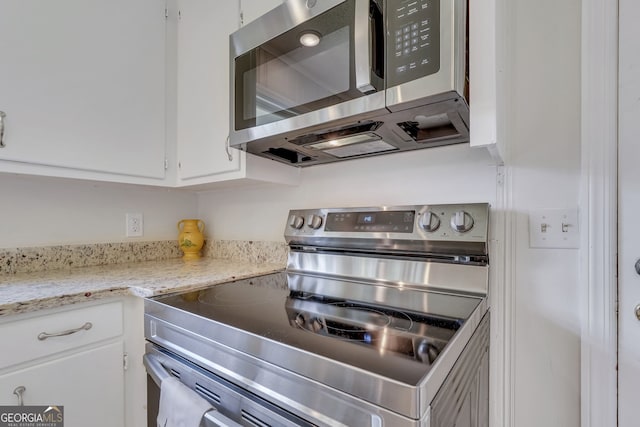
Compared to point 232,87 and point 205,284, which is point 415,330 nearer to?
point 205,284

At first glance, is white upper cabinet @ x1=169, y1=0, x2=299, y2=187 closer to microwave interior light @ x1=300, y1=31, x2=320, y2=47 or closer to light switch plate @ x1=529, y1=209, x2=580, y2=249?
microwave interior light @ x1=300, y1=31, x2=320, y2=47

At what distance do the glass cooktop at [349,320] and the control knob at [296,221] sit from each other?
28cm

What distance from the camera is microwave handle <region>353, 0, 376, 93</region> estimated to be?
767mm

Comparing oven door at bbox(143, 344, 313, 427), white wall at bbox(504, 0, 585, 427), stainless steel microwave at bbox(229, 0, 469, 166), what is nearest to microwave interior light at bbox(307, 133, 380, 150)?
stainless steel microwave at bbox(229, 0, 469, 166)

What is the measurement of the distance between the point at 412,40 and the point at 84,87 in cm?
132

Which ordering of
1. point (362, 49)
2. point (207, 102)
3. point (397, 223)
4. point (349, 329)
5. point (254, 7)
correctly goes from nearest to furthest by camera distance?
point (349, 329) < point (362, 49) < point (397, 223) < point (254, 7) < point (207, 102)

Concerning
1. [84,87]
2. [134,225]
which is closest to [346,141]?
[84,87]

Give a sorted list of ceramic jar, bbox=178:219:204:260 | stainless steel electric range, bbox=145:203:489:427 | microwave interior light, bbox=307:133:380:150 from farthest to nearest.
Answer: ceramic jar, bbox=178:219:204:260 < microwave interior light, bbox=307:133:380:150 < stainless steel electric range, bbox=145:203:489:427

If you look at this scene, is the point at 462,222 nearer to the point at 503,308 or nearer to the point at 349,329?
the point at 503,308

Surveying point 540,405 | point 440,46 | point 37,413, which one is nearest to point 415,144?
point 440,46

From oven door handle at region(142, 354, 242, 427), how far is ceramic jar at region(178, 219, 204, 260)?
0.88m

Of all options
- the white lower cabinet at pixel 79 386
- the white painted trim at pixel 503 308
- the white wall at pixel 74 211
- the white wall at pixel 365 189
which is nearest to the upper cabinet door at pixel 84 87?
the white wall at pixel 74 211

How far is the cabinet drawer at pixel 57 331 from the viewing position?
0.83 metres

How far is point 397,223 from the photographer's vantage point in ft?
3.35
